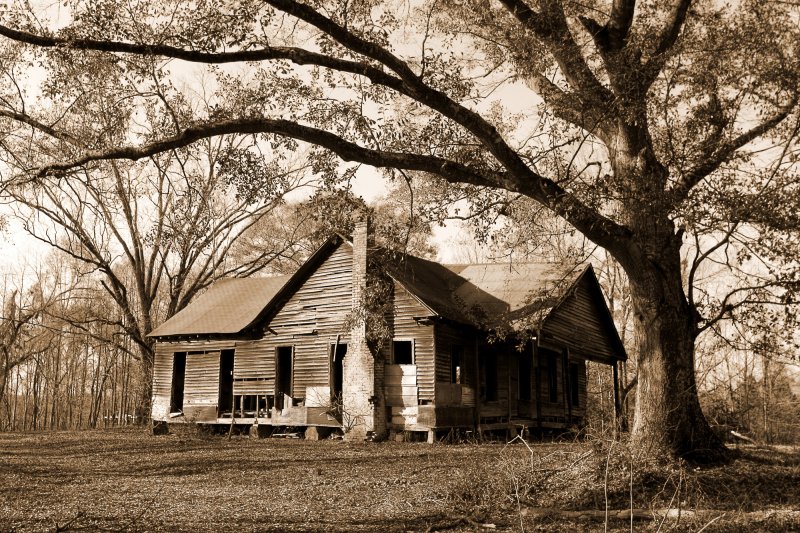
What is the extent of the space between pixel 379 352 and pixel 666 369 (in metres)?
11.1

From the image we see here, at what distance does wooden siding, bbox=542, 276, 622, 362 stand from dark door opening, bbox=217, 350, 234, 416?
488 inches

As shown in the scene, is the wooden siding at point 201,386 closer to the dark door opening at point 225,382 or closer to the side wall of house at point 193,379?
the side wall of house at point 193,379

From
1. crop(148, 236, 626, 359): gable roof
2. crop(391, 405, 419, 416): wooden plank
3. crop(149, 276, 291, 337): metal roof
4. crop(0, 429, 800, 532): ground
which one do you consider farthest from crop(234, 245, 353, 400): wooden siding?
crop(0, 429, 800, 532): ground

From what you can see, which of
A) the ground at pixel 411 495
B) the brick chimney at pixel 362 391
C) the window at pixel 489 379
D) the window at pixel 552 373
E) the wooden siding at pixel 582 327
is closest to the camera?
the ground at pixel 411 495

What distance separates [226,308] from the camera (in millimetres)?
27750

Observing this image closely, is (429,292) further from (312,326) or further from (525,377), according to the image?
(525,377)

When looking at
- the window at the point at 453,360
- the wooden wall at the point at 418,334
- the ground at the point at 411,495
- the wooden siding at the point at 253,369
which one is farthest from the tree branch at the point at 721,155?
the wooden siding at the point at 253,369

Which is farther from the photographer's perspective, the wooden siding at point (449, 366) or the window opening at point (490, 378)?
the window opening at point (490, 378)

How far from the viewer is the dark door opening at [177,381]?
27250mm

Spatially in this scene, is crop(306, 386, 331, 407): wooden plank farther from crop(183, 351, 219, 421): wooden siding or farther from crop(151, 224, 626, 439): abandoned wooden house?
crop(183, 351, 219, 421): wooden siding

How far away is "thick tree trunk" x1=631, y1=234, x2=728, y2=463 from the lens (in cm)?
1077

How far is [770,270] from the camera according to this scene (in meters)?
10.8

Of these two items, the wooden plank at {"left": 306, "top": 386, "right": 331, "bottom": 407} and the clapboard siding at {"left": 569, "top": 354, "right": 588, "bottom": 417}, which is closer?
the wooden plank at {"left": 306, "top": 386, "right": 331, "bottom": 407}

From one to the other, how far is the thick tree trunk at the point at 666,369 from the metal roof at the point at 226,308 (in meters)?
15.6
